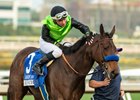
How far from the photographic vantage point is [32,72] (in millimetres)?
6668

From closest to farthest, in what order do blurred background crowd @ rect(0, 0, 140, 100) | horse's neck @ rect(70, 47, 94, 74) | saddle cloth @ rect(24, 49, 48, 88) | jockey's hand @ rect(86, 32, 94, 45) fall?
jockey's hand @ rect(86, 32, 94, 45) → horse's neck @ rect(70, 47, 94, 74) → saddle cloth @ rect(24, 49, 48, 88) → blurred background crowd @ rect(0, 0, 140, 100)

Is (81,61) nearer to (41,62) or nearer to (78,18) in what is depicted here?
(41,62)

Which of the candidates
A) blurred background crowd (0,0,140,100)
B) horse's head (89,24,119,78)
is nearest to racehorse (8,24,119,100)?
horse's head (89,24,119,78)

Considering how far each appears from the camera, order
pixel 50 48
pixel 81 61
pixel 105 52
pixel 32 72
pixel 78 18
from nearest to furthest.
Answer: pixel 105 52, pixel 81 61, pixel 50 48, pixel 32 72, pixel 78 18

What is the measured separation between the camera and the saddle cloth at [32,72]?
6422mm

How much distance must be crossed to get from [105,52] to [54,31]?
2.93ft

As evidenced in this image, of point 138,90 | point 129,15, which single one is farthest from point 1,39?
point 138,90

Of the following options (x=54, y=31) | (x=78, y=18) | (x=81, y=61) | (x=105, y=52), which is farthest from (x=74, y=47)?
(x=78, y=18)

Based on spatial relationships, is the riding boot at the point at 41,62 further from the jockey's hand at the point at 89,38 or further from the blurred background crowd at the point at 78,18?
the blurred background crowd at the point at 78,18

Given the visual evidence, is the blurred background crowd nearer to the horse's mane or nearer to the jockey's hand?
the horse's mane

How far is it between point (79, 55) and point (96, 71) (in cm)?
30

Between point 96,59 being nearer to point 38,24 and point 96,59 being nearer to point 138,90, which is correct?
point 138,90

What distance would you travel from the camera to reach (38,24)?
59.5 metres

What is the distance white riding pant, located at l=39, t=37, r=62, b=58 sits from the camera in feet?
20.6
